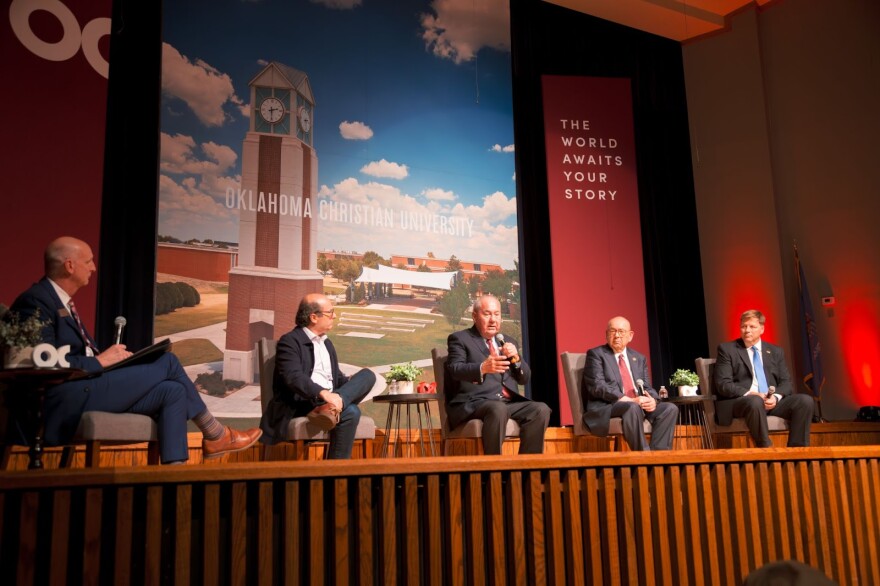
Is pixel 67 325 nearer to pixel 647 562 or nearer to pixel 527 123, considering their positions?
pixel 647 562

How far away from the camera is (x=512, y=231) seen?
22.0 ft

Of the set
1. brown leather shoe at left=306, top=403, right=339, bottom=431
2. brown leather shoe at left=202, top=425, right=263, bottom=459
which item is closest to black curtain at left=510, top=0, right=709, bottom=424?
brown leather shoe at left=306, top=403, right=339, bottom=431

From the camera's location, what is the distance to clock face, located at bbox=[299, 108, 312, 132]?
5859 millimetres

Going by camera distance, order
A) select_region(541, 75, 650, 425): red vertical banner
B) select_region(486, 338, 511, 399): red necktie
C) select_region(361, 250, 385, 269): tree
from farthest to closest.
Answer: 1. select_region(541, 75, 650, 425): red vertical banner
2. select_region(361, 250, 385, 269): tree
3. select_region(486, 338, 511, 399): red necktie

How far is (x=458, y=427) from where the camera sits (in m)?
3.95

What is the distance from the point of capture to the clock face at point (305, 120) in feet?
19.2

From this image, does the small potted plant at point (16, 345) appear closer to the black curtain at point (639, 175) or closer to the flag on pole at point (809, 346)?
the black curtain at point (639, 175)

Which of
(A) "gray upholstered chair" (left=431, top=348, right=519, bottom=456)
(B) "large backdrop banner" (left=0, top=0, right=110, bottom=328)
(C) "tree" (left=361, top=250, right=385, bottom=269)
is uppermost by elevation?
(B) "large backdrop banner" (left=0, top=0, right=110, bottom=328)

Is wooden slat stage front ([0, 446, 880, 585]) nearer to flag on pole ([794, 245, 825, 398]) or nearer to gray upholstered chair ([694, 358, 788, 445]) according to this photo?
gray upholstered chair ([694, 358, 788, 445])

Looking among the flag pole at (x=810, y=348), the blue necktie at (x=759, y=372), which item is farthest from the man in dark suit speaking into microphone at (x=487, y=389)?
the flag pole at (x=810, y=348)

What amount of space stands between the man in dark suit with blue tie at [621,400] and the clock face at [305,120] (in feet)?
9.20

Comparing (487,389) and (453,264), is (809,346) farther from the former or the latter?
(487,389)

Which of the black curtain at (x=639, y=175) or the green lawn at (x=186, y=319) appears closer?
the green lawn at (x=186, y=319)

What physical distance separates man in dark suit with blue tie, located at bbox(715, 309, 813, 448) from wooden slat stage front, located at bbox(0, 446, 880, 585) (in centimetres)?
194
